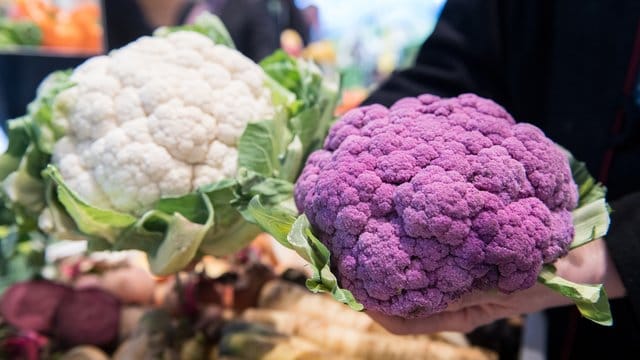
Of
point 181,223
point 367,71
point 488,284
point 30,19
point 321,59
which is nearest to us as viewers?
point 488,284

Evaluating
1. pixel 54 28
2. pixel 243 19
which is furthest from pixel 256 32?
pixel 54 28

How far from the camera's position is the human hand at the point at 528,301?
2.31 feet

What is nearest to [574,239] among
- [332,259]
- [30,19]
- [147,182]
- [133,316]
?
[332,259]

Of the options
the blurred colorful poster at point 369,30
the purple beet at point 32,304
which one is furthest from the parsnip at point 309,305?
the blurred colorful poster at point 369,30

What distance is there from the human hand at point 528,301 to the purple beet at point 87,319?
61cm

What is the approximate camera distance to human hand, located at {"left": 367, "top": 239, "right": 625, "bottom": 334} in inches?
27.7

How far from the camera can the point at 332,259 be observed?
0.63 m

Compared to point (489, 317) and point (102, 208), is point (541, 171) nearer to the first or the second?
point (489, 317)

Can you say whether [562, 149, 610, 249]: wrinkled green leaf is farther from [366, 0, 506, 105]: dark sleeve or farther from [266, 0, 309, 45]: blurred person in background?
[266, 0, 309, 45]: blurred person in background

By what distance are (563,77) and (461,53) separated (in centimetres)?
21

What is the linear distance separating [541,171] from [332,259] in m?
0.26

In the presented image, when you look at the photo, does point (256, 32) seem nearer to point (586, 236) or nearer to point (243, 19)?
point (243, 19)

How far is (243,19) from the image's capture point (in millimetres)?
2627

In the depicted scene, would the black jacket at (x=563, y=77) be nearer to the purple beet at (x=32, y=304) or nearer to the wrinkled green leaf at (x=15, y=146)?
the wrinkled green leaf at (x=15, y=146)
